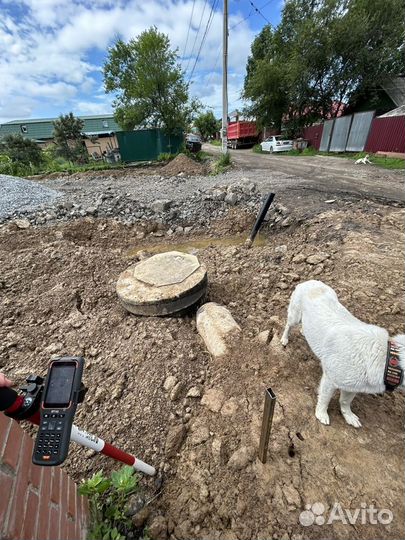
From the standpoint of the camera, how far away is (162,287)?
3.09 metres

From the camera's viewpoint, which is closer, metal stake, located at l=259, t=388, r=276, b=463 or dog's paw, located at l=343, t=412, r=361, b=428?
metal stake, located at l=259, t=388, r=276, b=463

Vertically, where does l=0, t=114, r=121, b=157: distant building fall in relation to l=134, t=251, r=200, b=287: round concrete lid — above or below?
above

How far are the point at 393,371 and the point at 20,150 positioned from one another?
2333 cm

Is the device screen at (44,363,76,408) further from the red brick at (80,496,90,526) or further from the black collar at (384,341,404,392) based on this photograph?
A: the black collar at (384,341,404,392)

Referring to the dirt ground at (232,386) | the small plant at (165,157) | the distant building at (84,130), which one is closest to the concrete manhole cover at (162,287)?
the dirt ground at (232,386)

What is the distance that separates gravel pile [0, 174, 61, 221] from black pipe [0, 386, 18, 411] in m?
6.96

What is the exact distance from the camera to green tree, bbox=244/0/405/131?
15.6 meters

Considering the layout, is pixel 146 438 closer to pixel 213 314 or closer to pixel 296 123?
pixel 213 314

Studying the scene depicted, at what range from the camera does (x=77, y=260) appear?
464 cm

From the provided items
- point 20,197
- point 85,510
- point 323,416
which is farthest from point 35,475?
point 20,197

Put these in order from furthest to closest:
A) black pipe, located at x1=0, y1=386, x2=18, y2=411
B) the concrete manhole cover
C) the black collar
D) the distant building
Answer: the distant building, the concrete manhole cover, the black collar, black pipe, located at x1=0, y1=386, x2=18, y2=411

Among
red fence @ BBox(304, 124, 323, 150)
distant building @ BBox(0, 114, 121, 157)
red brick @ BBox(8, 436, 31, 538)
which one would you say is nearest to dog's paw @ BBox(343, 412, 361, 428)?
red brick @ BBox(8, 436, 31, 538)

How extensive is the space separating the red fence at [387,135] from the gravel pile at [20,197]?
14805 millimetres

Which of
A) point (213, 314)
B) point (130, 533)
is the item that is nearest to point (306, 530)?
point (130, 533)
